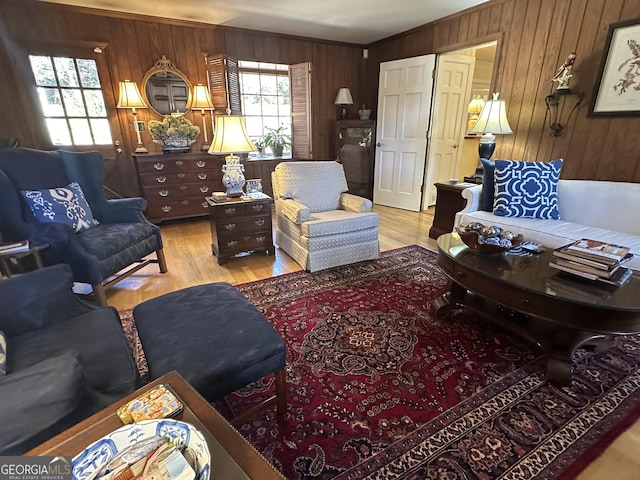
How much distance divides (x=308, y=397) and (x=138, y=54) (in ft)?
14.5

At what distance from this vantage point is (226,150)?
2.66 m

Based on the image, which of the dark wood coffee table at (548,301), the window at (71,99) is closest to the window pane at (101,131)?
the window at (71,99)

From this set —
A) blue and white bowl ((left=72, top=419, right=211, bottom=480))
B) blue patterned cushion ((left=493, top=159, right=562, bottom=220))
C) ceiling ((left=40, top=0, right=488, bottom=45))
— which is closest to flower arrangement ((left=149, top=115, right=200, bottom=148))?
ceiling ((left=40, top=0, right=488, bottom=45))

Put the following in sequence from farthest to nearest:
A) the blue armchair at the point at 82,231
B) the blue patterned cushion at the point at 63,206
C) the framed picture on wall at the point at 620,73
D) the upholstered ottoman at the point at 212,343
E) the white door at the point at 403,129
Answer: the white door at the point at 403,129 < the framed picture on wall at the point at 620,73 < the blue patterned cushion at the point at 63,206 < the blue armchair at the point at 82,231 < the upholstered ottoman at the point at 212,343

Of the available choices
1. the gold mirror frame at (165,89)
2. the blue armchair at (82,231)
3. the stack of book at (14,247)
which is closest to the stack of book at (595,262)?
the blue armchair at (82,231)

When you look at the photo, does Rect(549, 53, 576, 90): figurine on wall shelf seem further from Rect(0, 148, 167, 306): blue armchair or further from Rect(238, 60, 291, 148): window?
Rect(0, 148, 167, 306): blue armchair

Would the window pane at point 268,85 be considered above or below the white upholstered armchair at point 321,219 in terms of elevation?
above

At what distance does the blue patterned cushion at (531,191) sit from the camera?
2.67 metres

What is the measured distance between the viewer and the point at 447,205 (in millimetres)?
3449

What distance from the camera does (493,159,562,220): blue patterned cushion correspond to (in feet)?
8.77

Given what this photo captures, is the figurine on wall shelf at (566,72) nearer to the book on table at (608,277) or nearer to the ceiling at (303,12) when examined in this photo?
the ceiling at (303,12)

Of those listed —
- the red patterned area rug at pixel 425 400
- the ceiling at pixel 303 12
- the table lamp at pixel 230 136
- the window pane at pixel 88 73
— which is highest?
the ceiling at pixel 303 12

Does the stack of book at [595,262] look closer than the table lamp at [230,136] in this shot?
Yes

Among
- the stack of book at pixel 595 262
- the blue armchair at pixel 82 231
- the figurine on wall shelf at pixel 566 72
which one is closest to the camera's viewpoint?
the stack of book at pixel 595 262
